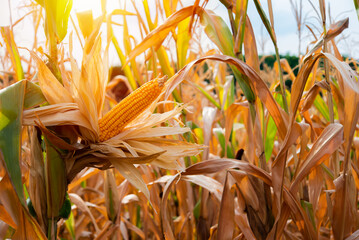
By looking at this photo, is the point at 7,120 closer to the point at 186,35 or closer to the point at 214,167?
the point at 214,167

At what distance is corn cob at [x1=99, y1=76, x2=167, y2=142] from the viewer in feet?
2.15

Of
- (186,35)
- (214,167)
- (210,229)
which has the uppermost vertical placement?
(186,35)

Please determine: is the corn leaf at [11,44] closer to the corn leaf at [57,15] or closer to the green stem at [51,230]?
the corn leaf at [57,15]

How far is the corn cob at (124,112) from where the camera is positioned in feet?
2.15

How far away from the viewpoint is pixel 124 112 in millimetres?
659

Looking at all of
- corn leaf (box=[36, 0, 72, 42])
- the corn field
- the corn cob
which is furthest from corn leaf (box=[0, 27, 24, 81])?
the corn cob

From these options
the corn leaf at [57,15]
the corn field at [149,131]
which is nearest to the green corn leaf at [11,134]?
the corn field at [149,131]

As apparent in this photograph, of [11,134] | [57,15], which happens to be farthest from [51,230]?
[57,15]

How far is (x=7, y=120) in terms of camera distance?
55cm

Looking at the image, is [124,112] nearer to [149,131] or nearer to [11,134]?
[149,131]

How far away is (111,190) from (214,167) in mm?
368

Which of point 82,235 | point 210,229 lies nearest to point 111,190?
point 210,229

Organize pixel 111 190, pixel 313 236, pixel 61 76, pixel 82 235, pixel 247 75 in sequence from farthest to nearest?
pixel 82 235 → pixel 111 190 → pixel 313 236 → pixel 247 75 → pixel 61 76

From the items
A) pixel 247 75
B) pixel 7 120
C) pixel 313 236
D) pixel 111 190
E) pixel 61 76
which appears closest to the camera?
pixel 7 120
